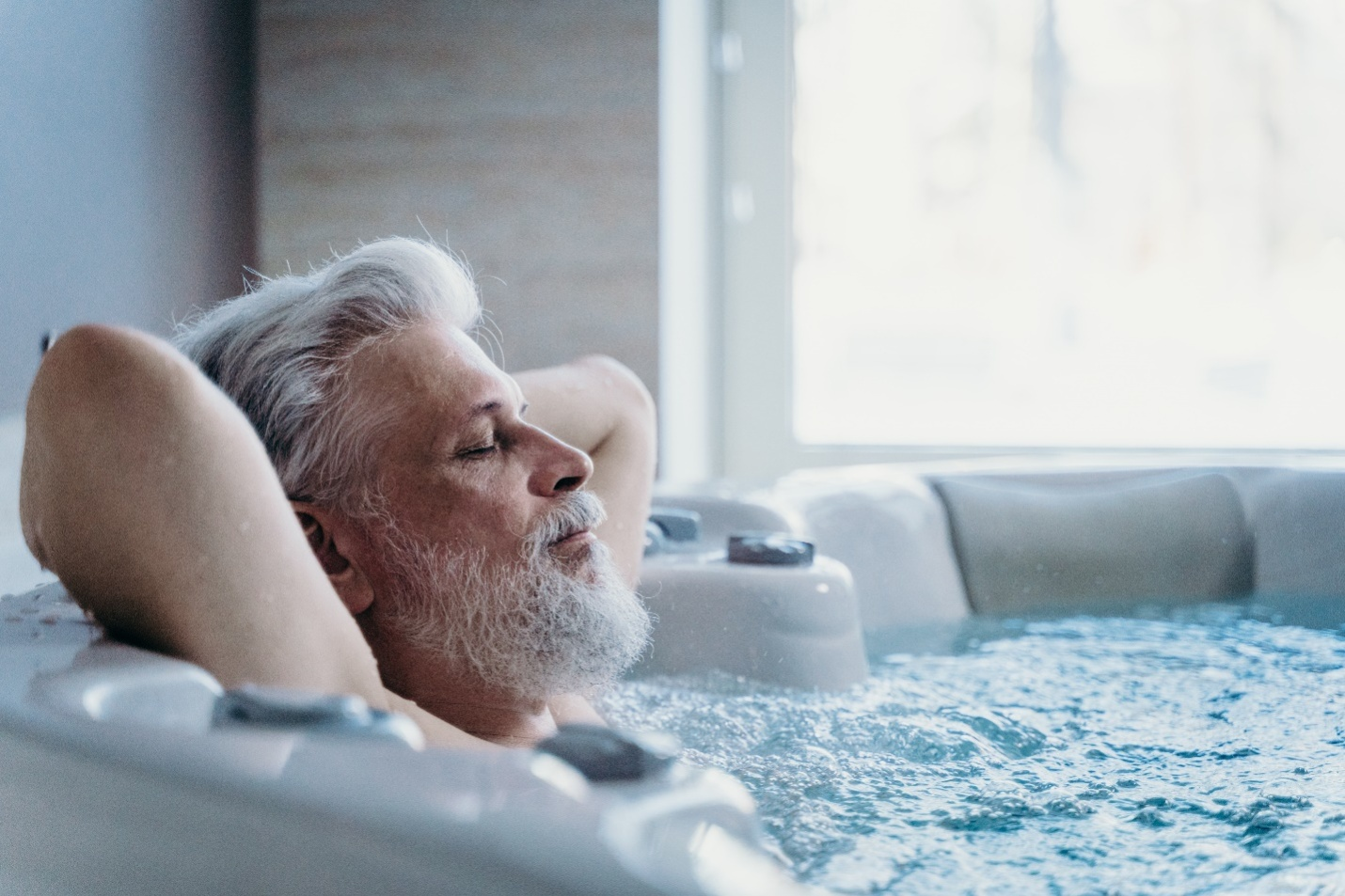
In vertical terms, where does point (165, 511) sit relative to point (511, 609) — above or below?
above

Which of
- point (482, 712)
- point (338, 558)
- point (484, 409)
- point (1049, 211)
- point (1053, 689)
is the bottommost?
point (1053, 689)

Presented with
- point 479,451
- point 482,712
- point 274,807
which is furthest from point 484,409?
point 274,807

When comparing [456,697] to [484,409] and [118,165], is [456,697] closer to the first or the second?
[484,409]

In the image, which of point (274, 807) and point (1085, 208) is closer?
point (274, 807)

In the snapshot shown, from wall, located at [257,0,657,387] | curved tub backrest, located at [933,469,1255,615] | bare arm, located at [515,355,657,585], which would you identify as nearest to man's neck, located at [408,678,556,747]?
bare arm, located at [515,355,657,585]

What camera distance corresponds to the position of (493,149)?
2.72 meters

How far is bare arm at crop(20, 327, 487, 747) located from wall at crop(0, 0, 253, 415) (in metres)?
1.23

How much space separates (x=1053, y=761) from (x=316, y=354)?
0.73 m

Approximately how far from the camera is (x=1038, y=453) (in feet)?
10.2

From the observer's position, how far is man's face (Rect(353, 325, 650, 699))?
983mm

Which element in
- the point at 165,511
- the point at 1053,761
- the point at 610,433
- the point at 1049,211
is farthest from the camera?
the point at 1049,211

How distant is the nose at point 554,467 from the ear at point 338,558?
5.8 inches

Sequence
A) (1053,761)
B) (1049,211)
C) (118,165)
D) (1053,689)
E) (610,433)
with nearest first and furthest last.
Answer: (1053,761) → (610,433) → (1053,689) → (118,165) → (1049,211)

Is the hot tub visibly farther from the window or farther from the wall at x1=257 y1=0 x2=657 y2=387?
the window
